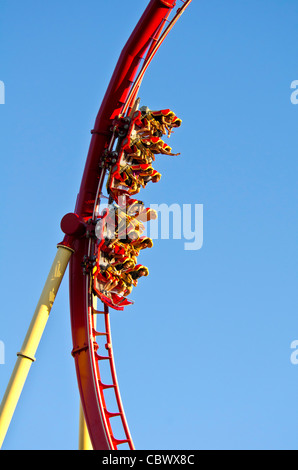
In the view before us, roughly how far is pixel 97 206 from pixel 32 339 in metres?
2.64

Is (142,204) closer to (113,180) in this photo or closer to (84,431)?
(113,180)

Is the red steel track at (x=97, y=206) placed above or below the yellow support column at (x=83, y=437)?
above

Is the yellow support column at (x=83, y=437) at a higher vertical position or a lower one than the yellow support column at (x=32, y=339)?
lower

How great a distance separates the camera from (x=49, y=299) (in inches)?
530

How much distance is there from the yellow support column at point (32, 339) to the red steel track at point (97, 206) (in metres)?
0.41

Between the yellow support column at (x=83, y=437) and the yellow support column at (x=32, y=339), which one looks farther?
the yellow support column at (x=83, y=437)

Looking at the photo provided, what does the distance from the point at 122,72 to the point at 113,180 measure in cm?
191

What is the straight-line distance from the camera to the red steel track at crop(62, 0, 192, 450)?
43.8 ft

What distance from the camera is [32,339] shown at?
13.1 m

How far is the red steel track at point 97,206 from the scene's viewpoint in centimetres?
1336

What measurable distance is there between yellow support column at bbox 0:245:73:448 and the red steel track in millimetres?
408
